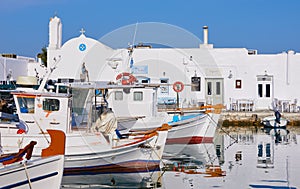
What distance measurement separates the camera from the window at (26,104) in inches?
623

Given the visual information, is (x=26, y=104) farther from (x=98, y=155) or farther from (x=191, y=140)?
(x=191, y=140)

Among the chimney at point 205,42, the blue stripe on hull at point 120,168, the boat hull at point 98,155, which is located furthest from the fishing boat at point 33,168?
the chimney at point 205,42

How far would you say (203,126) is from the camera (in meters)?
23.7

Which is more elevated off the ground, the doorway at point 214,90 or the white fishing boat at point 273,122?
the doorway at point 214,90

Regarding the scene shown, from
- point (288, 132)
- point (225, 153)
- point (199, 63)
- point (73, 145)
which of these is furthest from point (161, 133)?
point (199, 63)

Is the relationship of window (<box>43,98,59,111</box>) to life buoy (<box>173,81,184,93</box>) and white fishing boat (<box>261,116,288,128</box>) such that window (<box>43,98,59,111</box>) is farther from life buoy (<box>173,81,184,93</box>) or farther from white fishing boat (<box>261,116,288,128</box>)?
white fishing boat (<box>261,116,288,128</box>)

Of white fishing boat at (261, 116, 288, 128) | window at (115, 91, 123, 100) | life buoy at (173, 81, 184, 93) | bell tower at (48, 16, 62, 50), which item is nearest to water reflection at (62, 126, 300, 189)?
window at (115, 91, 123, 100)

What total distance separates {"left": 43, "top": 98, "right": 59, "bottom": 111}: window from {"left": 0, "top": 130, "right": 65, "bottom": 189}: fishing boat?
203 inches

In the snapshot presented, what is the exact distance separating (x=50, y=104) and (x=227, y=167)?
230 inches

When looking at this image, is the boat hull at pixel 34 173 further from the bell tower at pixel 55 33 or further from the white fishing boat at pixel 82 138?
the bell tower at pixel 55 33

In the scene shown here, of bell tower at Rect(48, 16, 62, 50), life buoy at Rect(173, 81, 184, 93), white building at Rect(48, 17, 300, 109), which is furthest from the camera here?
white building at Rect(48, 17, 300, 109)

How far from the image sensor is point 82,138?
15352mm

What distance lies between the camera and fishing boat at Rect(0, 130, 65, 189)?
9.66 meters

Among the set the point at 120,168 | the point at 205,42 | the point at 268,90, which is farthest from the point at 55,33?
the point at 120,168
